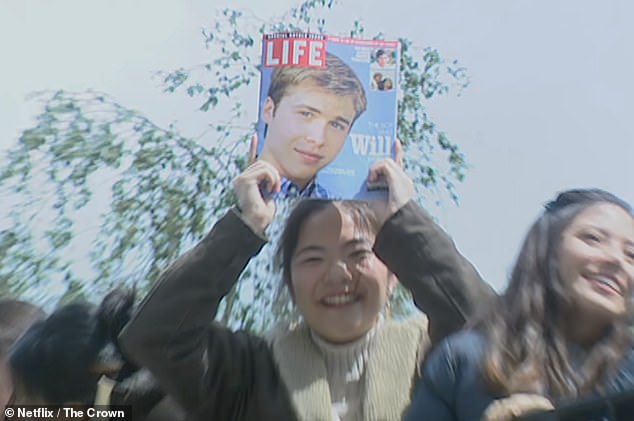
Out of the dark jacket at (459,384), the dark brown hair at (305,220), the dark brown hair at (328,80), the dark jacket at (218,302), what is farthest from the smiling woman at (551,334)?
the dark brown hair at (328,80)

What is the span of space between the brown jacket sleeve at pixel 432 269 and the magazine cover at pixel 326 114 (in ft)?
0.27

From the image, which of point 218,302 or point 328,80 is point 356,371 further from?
point 328,80

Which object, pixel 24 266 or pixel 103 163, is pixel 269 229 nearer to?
pixel 103 163

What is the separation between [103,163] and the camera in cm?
192

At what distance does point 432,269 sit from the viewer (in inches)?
69.3

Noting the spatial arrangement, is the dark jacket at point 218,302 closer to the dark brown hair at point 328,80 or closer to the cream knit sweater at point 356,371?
the cream knit sweater at point 356,371

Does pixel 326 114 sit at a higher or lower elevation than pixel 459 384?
higher

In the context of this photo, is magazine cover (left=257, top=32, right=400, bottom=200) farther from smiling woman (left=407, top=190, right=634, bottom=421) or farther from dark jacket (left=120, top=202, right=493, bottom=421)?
smiling woman (left=407, top=190, right=634, bottom=421)

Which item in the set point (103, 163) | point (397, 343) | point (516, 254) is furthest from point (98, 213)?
point (516, 254)

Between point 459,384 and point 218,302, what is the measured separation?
465mm

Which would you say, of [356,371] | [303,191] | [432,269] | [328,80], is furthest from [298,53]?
[356,371]

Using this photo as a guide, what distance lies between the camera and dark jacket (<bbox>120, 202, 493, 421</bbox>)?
5.73 ft

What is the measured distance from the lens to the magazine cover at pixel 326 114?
176 centimetres

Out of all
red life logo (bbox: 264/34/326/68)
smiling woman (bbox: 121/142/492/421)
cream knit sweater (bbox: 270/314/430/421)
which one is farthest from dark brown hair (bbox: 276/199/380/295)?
red life logo (bbox: 264/34/326/68)
